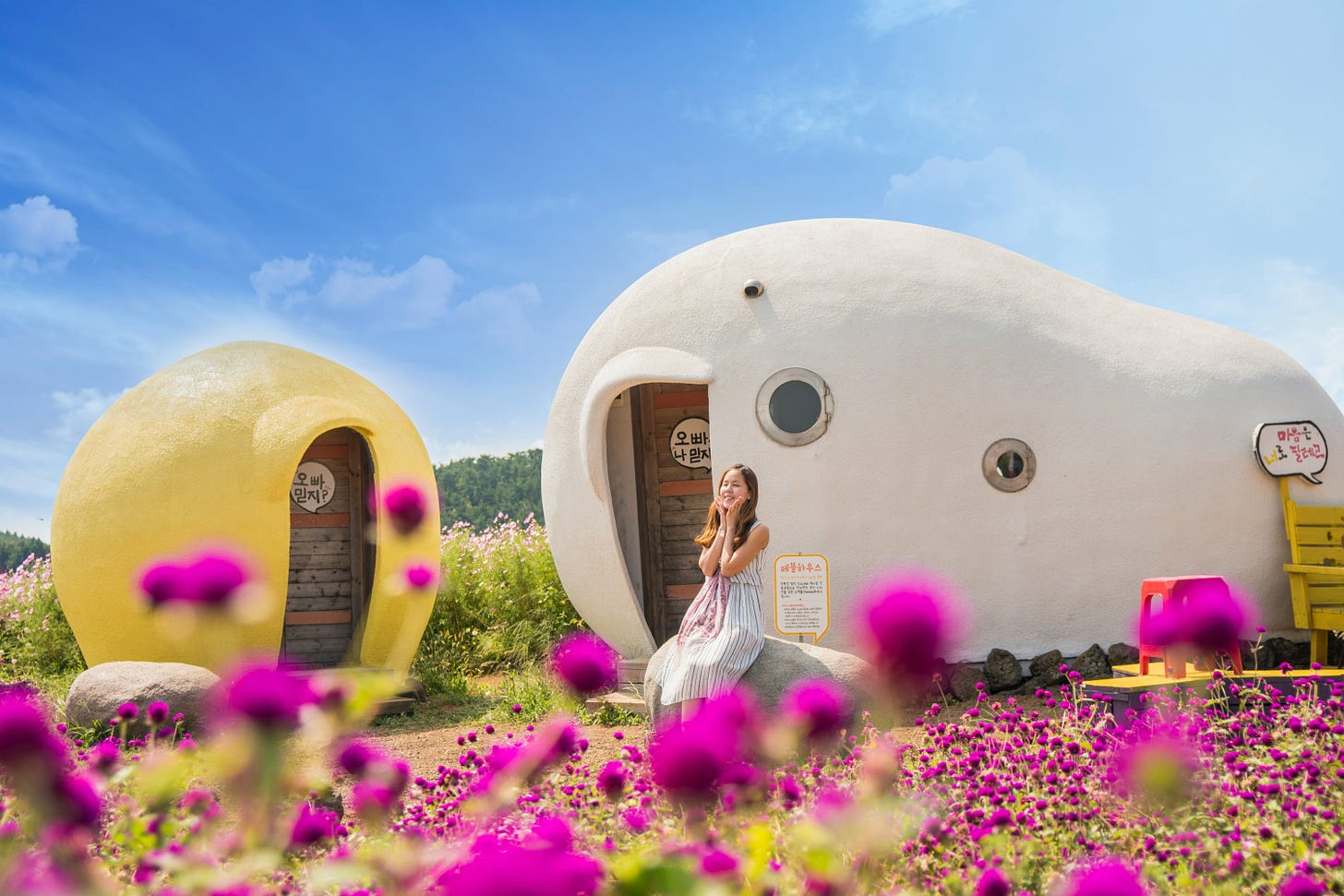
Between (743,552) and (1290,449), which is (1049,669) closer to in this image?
(1290,449)

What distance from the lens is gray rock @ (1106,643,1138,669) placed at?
6347 millimetres

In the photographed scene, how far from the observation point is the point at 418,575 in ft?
4.21

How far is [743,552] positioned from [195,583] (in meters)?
3.85

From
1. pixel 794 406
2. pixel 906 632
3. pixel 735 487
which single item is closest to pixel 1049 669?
pixel 794 406

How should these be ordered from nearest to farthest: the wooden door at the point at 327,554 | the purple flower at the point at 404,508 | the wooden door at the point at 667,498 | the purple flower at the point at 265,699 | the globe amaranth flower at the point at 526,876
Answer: the globe amaranth flower at the point at 526,876
the purple flower at the point at 265,699
the purple flower at the point at 404,508
the wooden door at the point at 667,498
the wooden door at the point at 327,554

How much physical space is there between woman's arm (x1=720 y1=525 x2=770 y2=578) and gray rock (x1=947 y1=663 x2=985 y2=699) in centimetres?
232

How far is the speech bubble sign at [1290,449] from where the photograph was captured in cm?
666

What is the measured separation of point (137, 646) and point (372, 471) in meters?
2.39

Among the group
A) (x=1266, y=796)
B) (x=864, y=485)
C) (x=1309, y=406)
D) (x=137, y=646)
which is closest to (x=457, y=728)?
(x=137, y=646)

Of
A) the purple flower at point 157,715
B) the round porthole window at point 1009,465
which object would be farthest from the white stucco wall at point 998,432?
the purple flower at point 157,715

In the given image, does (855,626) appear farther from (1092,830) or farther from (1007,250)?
(1007,250)

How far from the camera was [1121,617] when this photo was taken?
654 centimetres

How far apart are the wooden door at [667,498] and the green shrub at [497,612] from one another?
2524mm

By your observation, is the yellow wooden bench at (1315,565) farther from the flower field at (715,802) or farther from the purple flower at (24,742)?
the purple flower at (24,742)
